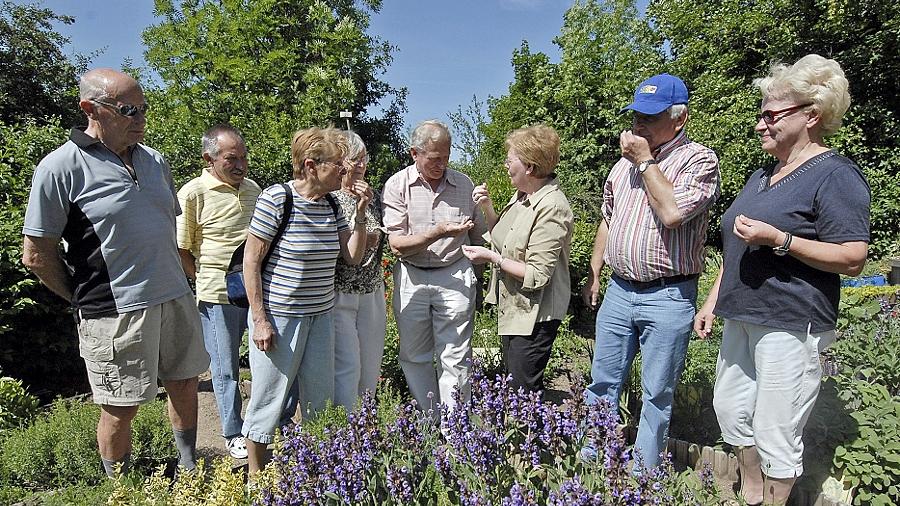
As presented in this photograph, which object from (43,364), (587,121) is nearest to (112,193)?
(43,364)

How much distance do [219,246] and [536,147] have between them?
6.29ft

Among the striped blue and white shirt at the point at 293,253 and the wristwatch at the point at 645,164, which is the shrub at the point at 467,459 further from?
the wristwatch at the point at 645,164

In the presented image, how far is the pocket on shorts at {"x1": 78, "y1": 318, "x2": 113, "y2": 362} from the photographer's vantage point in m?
2.48

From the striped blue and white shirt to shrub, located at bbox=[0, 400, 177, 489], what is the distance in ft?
3.71

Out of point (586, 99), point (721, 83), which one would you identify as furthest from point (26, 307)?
point (721, 83)

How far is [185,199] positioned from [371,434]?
2024mm

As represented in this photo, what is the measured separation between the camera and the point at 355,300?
3.32 m

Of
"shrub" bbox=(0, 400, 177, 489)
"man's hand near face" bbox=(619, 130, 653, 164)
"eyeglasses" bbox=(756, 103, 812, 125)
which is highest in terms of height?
"eyeglasses" bbox=(756, 103, 812, 125)

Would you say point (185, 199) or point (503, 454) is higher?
point (185, 199)

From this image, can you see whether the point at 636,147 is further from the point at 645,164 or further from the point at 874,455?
the point at 874,455

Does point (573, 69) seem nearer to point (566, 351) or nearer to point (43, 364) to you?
point (566, 351)

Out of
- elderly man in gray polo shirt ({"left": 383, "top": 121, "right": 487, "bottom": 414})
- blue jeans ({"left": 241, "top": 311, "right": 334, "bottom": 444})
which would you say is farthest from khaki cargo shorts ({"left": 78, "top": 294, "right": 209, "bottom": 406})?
elderly man in gray polo shirt ({"left": 383, "top": 121, "right": 487, "bottom": 414})

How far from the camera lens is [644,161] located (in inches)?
97.8

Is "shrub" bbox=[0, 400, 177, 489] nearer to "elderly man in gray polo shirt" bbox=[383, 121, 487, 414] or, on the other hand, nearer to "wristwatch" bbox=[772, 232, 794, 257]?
"elderly man in gray polo shirt" bbox=[383, 121, 487, 414]
